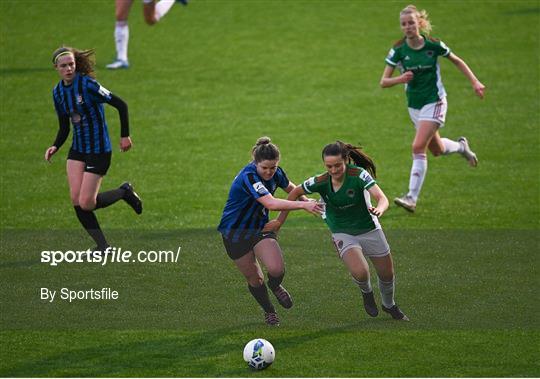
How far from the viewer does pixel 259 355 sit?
28.8 feet

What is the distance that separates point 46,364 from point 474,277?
5139 mm

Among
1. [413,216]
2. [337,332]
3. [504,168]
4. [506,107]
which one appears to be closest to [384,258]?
[337,332]

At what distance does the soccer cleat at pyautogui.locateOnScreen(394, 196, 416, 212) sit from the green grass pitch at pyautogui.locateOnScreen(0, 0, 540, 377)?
0.49 feet

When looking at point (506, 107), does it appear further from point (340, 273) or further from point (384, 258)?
point (384, 258)

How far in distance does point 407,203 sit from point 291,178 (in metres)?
2.31

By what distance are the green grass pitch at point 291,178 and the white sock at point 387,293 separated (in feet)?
0.80

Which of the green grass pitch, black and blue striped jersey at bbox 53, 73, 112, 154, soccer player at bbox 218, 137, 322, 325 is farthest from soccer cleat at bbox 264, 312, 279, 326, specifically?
black and blue striped jersey at bbox 53, 73, 112, 154

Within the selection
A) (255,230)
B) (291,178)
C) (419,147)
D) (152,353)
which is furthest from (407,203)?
(152,353)

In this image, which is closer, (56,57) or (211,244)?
(56,57)

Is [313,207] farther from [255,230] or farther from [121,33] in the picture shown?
[121,33]

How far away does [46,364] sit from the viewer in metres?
8.94

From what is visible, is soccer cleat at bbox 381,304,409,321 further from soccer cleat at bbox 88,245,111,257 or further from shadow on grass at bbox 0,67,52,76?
shadow on grass at bbox 0,67,52,76

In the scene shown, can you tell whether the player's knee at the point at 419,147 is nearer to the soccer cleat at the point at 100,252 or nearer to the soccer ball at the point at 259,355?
the soccer cleat at the point at 100,252

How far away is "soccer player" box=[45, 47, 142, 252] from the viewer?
476 inches
